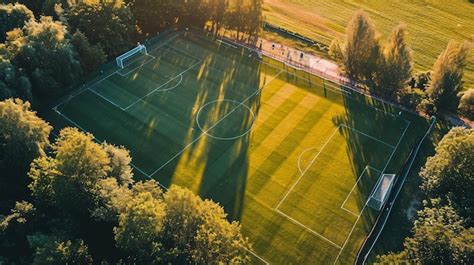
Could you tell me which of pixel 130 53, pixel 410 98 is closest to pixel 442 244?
pixel 410 98

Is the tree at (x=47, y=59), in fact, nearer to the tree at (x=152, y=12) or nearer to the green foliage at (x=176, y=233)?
the tree at (x=152, y=12)

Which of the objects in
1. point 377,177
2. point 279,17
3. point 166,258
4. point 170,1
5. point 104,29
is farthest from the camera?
point 279,17

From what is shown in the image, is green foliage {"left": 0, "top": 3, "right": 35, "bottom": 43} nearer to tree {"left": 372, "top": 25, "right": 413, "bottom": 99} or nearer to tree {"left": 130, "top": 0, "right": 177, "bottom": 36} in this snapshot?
tree {"left": 130, "top": 0, "right": 177, "bottom": 36}

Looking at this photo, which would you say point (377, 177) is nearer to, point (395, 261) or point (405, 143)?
point (405, 143)

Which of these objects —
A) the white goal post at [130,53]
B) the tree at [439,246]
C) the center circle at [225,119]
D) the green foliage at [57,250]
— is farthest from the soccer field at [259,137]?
the green foliage at [57,250]

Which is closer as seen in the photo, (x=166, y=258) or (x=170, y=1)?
(x=166, y=258)

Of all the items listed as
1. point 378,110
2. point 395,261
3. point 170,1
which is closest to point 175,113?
point 170,1
